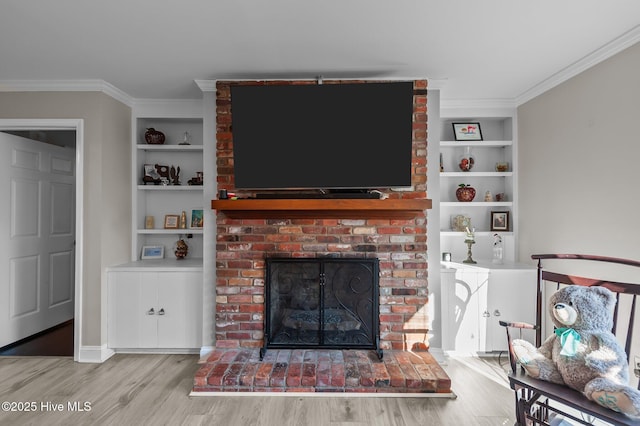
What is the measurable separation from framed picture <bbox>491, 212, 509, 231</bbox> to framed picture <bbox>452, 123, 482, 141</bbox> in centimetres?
78

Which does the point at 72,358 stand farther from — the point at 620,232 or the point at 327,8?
the point at 620,232

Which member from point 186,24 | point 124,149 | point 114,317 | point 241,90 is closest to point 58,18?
point 186,24

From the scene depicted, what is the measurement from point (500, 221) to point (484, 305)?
0.95 m

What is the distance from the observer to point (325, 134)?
8.63ft

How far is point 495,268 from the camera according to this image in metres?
3.05

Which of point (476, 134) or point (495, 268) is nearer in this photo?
point (495, 268)

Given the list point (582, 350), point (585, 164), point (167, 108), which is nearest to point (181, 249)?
point (167, 108)

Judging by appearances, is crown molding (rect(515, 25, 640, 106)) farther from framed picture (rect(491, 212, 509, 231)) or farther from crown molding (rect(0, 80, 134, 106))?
crown molding (rect(0, 80, 134, 106))

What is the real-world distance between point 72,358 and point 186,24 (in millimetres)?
2847

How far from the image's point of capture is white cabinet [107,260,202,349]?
Result: 3.06 meters

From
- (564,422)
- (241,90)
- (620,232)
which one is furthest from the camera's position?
(241,90)

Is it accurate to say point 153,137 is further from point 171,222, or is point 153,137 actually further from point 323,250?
point 323,250

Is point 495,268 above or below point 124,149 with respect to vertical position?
below

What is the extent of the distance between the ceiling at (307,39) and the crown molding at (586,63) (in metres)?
0.01
